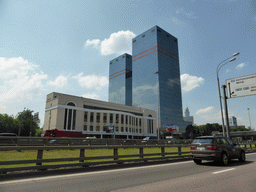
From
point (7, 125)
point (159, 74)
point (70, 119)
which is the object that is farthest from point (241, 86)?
point (159, 74)

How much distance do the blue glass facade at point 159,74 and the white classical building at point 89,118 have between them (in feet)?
154

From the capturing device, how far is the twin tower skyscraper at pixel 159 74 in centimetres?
13538

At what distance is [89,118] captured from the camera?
7344 centimetres

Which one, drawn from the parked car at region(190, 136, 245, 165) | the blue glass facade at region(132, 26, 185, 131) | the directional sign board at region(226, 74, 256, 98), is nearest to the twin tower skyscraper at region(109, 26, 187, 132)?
the blue glass facade at region(132, 26, 185, 131)

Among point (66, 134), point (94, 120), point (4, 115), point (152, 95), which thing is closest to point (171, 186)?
point (66, 134)

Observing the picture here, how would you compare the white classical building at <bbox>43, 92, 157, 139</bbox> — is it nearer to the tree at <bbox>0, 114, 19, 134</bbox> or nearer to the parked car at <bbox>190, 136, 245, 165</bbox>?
the tree at <bbox>0, 114, 19, 134</bbox>

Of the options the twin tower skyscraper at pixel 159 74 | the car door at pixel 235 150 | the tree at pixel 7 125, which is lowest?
the car door at pixel 235 150

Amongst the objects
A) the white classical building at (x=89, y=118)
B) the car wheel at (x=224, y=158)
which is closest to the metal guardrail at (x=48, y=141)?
the car wheel at (x=224, y=158)

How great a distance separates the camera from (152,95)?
138 metres

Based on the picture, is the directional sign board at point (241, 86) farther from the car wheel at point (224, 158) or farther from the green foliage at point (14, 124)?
the green foliage at point (14, 124)

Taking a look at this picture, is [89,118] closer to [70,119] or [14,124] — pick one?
[70,119]

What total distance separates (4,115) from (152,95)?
308 feet

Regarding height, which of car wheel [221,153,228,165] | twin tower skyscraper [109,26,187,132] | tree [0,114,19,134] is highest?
twin tower skyscraper [109,26,187,132]

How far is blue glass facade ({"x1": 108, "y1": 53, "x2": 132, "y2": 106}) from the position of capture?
176 metres
